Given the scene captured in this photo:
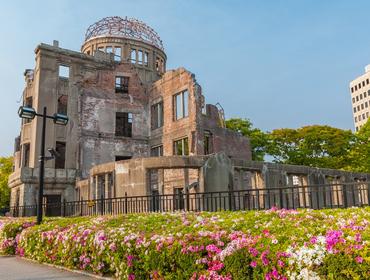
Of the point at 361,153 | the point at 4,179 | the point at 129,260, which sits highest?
the point at 361,153

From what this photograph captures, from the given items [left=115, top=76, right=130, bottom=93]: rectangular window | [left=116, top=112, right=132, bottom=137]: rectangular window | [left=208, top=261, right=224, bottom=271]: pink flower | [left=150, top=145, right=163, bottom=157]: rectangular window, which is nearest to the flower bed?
[left=208, top=261, right=224, bottom=271]: pink flower

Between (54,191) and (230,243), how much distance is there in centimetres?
2644

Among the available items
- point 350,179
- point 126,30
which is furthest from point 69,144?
point 350,179

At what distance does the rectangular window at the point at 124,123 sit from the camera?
34.2m

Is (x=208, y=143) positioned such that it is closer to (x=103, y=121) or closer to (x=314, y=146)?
(x=103, y=121)

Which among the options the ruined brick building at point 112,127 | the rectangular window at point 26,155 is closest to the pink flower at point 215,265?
the ruined brick building at point 112,127

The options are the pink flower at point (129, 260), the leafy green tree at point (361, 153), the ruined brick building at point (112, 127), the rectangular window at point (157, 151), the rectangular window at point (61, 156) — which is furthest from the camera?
the leafy green tree at point (361, 153)

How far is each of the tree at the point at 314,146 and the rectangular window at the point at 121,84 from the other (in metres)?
17.1

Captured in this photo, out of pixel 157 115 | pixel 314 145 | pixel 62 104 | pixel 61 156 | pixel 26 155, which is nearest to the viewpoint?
pixel 26 155

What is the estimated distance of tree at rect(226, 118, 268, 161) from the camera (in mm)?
40344

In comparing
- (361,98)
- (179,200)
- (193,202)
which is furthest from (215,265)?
(361,98)

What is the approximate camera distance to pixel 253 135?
40406 millimetres

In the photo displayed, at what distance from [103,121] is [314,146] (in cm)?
2273

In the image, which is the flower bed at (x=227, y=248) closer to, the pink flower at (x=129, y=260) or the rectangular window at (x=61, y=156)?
the pink flower at (x=129, y=260)
